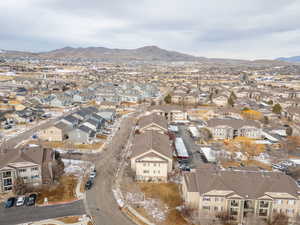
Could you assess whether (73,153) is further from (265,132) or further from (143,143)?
(265,132)

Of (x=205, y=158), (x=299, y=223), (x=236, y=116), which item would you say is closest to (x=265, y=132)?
(x=236, y=116)

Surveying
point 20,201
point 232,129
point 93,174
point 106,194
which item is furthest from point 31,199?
point 232,129

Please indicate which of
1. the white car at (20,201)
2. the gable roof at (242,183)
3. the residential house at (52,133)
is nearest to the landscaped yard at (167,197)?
the gable roof at (242,183)

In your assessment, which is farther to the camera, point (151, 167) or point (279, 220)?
point (151, 167)

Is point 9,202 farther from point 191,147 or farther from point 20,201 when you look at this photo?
point 191,147

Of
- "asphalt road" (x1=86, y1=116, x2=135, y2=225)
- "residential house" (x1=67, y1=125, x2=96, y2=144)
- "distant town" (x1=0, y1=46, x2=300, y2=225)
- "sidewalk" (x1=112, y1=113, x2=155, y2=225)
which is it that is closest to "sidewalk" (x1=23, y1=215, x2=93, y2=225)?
"distant town" (x1=0, y1=46, x2=300, y2=225)

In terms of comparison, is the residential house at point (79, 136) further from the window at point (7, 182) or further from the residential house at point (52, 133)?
the window at point (7, 182)
